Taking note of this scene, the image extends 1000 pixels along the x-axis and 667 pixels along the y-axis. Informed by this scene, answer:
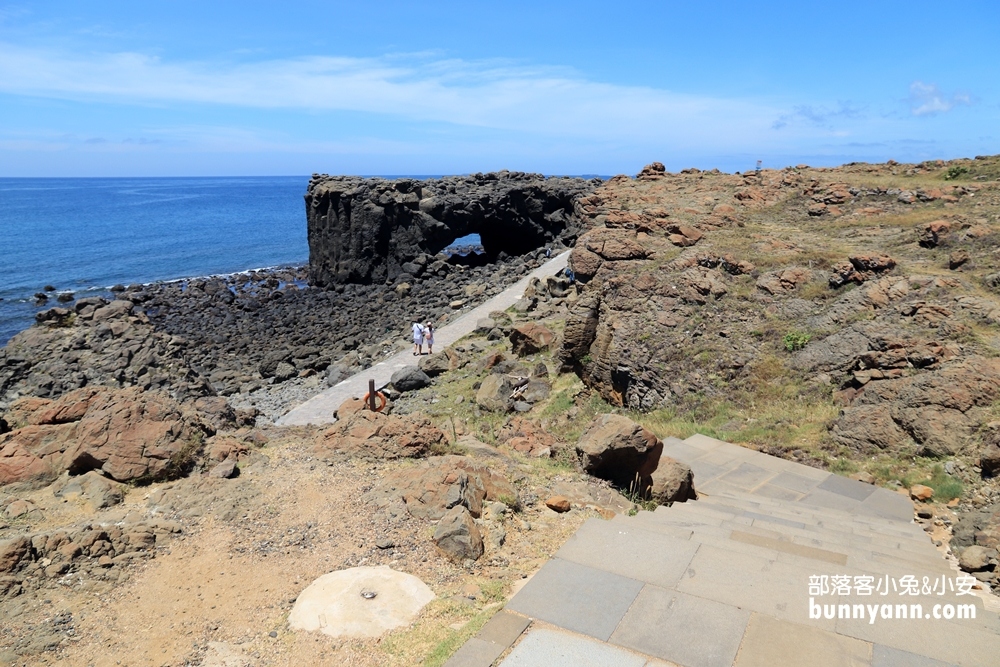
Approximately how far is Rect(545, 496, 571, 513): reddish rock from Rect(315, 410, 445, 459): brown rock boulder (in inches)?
87.9

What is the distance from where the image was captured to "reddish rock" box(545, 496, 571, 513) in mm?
8289

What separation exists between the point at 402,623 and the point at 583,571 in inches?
67.3

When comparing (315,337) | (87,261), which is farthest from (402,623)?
(87,261)

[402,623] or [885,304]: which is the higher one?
[885,304]

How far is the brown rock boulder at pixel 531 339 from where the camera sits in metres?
19.9

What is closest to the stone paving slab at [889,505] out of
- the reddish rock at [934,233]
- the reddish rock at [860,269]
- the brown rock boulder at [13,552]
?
the reddish rock at [860,269]

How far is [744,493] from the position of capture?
978 centimetres

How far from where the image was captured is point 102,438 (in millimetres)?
8727

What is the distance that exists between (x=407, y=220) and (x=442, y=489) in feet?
118

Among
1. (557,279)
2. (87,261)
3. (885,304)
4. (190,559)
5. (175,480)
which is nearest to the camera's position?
(190,559)

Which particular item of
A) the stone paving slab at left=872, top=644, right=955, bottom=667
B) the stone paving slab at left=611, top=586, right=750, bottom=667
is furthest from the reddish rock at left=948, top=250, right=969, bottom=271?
the stone paving slab at left=611, top=586, right=750, bottom=667

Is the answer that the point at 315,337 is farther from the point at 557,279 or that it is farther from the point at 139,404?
the point at 139,404

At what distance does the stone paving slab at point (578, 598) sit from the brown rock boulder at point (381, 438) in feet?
11.9

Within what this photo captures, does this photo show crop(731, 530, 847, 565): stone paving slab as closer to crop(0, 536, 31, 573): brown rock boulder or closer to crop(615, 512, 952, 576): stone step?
crop(615, 512, 952, 576): stone step
